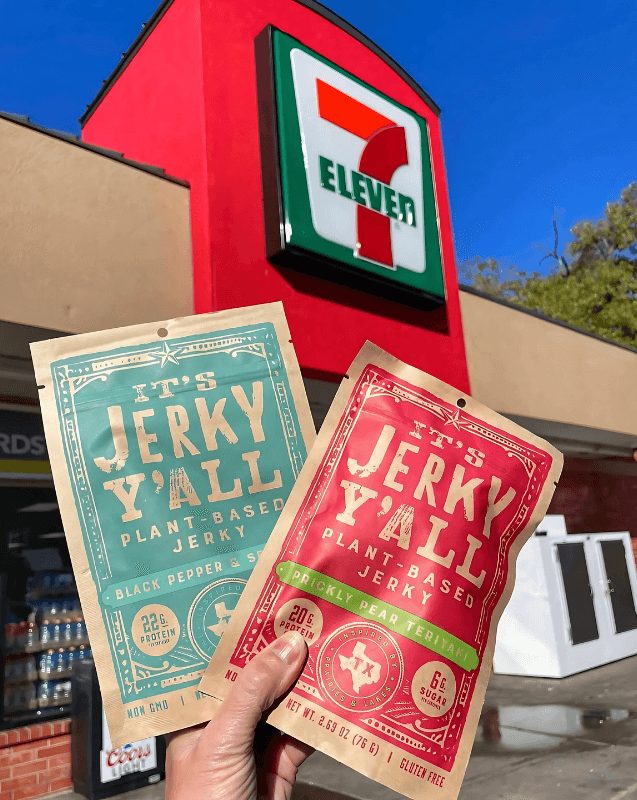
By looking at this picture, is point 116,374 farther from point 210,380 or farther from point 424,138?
point 424,138

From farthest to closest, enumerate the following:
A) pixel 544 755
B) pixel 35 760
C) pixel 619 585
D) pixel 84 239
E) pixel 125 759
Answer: pixel 619 585 < pixel 544 755 < pixel 35 760 < pixel 125 759 < pixel 84 239

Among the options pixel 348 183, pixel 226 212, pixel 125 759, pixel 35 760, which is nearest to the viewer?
pixel 125 759

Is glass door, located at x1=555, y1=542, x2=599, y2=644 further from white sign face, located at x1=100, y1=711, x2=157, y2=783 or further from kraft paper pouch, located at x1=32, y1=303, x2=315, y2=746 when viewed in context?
kraft paper pouch, located at x1=32, y1=303, x2=315, y2=746

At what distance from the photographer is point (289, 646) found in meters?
1.37

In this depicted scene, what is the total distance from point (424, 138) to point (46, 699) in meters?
7.62

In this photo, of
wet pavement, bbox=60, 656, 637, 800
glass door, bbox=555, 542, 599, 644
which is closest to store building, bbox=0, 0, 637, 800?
wet pavement, bbox=60, 656, 637, 800

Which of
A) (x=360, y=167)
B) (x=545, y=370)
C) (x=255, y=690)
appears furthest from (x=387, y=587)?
(x=545, y=370)

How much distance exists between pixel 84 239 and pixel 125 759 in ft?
15.1

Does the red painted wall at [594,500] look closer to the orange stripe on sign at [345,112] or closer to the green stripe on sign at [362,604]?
the orange stripe on sign at [345,112]

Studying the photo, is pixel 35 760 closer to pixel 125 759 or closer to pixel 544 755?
pixel 125 759

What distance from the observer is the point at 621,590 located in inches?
416

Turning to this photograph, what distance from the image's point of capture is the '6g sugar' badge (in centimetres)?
139

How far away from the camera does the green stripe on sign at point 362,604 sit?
4.58 ft

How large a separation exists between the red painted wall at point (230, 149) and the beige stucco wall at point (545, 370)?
1590 millimetres
